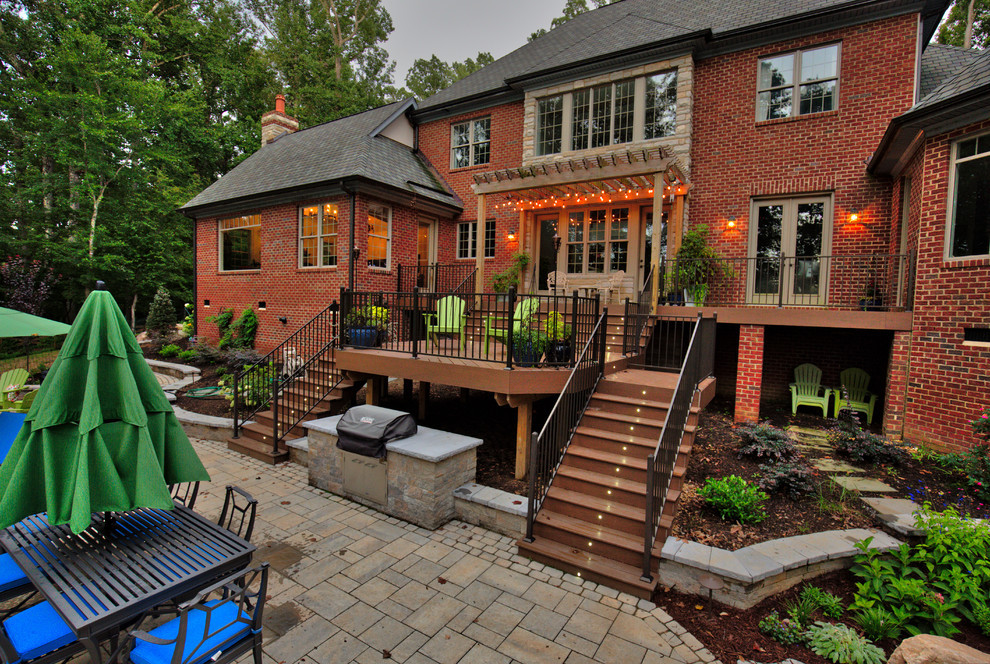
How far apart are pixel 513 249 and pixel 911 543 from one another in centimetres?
1011

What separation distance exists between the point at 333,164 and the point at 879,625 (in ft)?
42.2

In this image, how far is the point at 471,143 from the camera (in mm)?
13789

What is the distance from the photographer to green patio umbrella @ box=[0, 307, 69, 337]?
618 centimetres

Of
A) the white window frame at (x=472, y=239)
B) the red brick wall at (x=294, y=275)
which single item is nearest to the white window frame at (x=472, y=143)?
the white window frame at (x=472, y=239)

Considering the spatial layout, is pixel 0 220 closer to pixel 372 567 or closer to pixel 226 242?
pixel 226 242

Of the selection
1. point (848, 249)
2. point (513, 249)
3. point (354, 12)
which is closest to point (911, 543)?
point (848, 249)

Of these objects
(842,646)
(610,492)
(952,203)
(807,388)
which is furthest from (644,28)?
(842,646)

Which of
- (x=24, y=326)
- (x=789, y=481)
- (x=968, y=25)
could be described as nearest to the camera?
(x=789, y=481)

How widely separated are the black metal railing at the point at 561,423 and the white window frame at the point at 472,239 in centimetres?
731

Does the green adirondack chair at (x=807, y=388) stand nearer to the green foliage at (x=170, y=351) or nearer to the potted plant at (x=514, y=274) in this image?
the potted plant at (x=514, y=274)

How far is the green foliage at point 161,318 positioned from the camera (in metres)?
16.0

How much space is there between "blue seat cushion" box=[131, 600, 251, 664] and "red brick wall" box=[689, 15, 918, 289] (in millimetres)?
10804

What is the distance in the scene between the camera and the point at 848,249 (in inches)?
361

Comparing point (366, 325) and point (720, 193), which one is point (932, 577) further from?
point (720, 193)
